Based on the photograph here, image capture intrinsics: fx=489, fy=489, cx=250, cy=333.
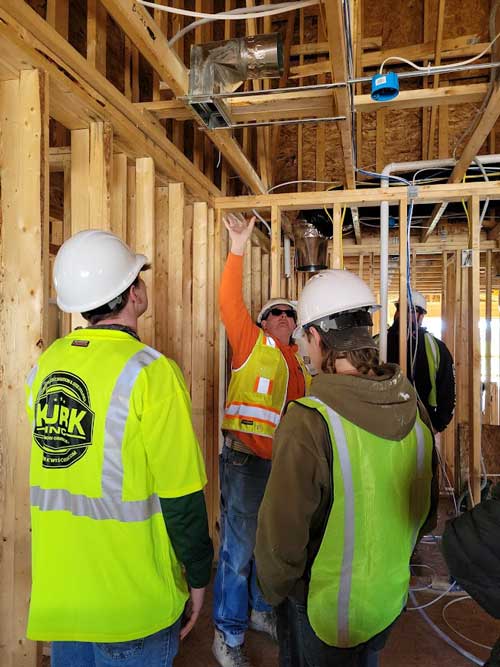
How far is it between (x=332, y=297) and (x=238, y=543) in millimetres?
1467

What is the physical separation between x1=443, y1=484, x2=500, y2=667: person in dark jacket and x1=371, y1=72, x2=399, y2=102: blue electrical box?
1577mm

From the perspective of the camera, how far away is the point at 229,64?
1918 millimetres

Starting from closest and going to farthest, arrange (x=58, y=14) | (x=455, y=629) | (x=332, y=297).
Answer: (x=332, y=297)
(x=58, y=14)
(x=455, y=629)

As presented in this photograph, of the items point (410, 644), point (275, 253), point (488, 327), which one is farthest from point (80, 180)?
point (488, 327)

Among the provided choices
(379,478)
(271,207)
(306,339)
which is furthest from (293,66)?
(379,478)

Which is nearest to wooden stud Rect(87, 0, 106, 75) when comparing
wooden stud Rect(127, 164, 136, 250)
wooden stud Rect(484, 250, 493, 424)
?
wooden stud Rect(127, 164, 136, 250)

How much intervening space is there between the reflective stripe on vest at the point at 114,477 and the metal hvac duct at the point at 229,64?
50.8 inches

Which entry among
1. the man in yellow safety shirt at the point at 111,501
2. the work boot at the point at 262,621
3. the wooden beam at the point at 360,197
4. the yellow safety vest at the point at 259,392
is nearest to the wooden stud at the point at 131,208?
Result: the yellow safety vest at the point at 259,392

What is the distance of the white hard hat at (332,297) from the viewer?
1582mm

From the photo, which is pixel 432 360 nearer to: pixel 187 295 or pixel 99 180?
pixel 187 295

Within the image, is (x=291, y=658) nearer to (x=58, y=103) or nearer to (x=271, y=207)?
(x=58, y=103)

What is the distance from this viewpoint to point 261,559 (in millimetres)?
1287

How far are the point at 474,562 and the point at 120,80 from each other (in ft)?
8.82

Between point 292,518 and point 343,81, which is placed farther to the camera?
point 343,81
